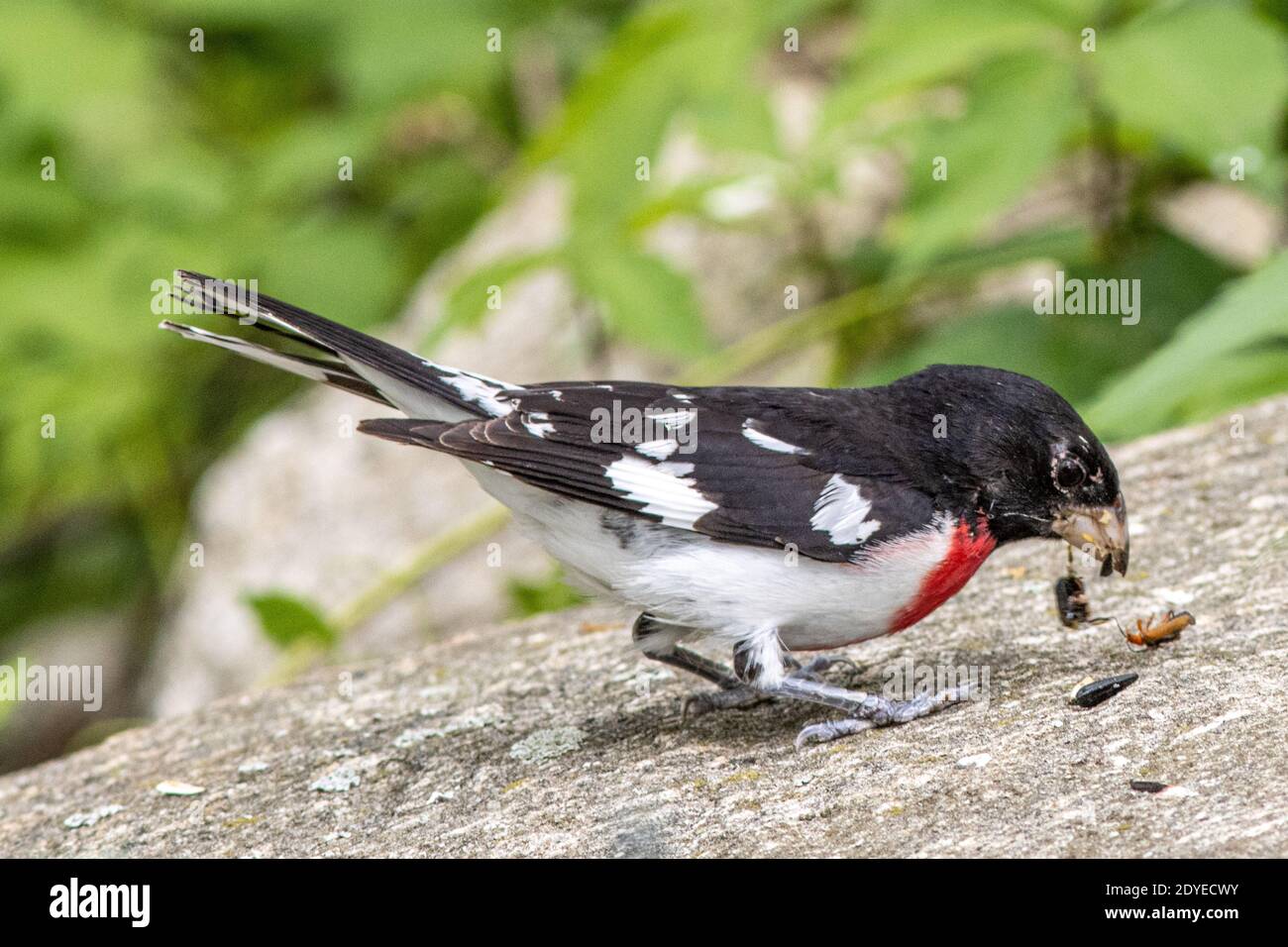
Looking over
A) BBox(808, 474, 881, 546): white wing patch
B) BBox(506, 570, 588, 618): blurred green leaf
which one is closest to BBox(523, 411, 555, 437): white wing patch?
BBox(808, 474, 881, 546): white wing patch

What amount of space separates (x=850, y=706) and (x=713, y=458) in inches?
24.8

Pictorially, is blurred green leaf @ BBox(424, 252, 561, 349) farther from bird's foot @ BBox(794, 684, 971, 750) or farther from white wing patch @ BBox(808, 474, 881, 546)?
bird's foot @ BBox(794, 684, 971, 750)

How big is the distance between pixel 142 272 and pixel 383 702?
3.92 meters

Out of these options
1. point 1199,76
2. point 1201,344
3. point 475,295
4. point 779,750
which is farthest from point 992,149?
point 779,750

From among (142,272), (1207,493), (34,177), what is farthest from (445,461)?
(1207,493)

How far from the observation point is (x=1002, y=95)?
185 inches

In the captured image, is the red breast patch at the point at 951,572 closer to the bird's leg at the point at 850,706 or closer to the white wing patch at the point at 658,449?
the bird's leg at the point at 850,706

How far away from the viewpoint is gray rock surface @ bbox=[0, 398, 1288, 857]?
9.14 ft

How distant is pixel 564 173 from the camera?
5316 mm

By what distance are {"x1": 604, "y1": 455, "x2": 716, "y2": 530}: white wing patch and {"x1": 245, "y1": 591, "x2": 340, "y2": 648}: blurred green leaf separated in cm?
218

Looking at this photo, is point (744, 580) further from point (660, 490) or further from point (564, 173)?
point (564, 173)

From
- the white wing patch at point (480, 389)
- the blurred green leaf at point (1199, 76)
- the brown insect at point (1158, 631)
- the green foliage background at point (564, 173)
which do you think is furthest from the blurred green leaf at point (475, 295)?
the brown insect at point (1158, 631)

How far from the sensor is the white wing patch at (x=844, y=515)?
328 cm

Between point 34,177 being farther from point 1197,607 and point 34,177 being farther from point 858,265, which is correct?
point 1197,607
